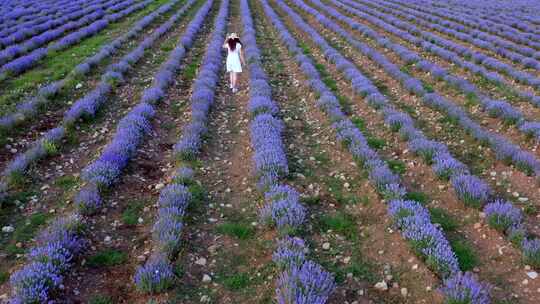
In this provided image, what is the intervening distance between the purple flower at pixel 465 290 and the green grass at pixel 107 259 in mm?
3886

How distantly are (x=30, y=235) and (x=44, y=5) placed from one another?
925 inches

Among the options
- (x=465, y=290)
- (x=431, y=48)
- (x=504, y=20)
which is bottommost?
(x=431, y=48)

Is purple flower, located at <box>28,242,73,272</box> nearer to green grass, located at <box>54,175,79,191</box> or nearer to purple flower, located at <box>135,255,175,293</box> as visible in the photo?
purple flower, located at <box>135,255,175,293</box>

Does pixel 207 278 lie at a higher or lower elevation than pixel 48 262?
lower

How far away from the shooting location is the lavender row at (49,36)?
14471mm

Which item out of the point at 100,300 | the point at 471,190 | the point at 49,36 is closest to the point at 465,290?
the point at 471,190

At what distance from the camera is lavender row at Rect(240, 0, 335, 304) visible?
14.9ft

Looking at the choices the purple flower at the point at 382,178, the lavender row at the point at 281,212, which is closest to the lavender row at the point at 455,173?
the purple flower at the point at 382,178

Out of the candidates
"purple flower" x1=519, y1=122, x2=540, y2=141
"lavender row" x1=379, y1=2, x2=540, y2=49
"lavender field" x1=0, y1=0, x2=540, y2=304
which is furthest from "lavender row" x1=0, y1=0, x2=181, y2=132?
"lavender row" x1=379, y1=2, x2=540, y2=49

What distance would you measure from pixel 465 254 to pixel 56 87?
10480 millimetres

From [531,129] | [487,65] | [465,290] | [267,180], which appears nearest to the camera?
[465,290]

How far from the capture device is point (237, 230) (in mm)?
6062

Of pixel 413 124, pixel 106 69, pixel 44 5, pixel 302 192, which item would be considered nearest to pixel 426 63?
pixel 413 124

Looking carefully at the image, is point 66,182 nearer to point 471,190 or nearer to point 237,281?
point 237,281
